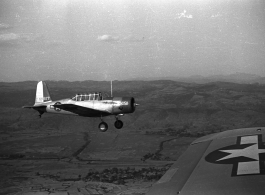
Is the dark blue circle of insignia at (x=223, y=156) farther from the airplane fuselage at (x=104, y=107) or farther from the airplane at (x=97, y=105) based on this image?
the airplane fuselage at (x=104, y=107)

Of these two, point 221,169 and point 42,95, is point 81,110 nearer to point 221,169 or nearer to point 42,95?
point 42,95

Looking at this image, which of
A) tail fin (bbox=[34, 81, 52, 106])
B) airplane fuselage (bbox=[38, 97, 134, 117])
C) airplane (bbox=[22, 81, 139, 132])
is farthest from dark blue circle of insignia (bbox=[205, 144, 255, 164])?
tail fin (bbox=[34, 81, 52, 106])

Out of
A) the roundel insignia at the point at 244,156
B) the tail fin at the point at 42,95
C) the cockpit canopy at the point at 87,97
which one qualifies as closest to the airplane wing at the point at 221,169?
the roundel insignia at the point at 244,156

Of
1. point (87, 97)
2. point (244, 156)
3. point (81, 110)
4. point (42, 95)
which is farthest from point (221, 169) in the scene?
point (42, 95)

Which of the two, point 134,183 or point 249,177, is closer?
point 249,177

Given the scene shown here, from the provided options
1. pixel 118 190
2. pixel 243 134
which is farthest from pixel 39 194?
pixel 243 134

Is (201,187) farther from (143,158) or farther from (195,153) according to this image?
(143,158)

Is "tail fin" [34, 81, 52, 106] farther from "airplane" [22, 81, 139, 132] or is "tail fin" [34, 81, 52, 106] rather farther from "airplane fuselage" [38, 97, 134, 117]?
"airplane fuselage" [38, 97, 134, 117]
